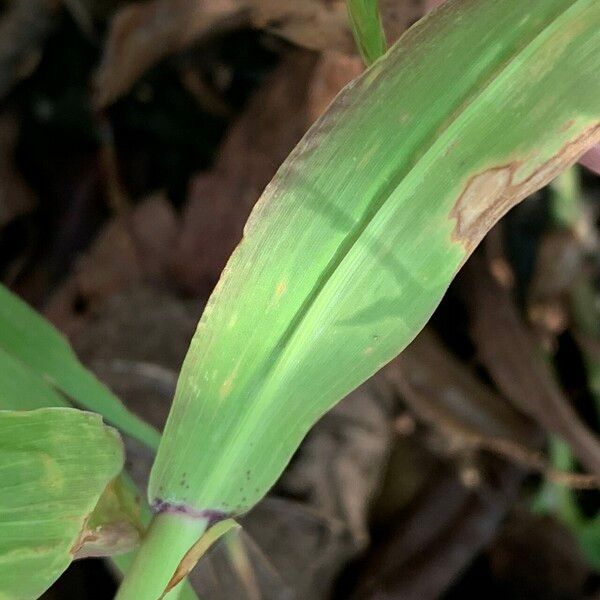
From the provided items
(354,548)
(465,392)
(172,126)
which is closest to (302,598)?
(354,548)

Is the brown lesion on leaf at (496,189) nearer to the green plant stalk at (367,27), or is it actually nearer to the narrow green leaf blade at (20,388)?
the green plant stalk at (367,27)

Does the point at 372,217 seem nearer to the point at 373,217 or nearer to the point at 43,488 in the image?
the point at 373,217

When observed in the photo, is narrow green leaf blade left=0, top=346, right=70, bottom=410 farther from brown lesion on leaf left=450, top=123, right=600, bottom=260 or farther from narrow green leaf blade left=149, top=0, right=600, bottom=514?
brown lesion on leaf left=450, top=123, right=600, bottom=260

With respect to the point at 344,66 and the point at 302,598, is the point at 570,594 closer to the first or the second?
the point at 302,598

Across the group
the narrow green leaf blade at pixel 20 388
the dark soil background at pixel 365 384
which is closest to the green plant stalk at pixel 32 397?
the narrow green leaf blade at pixel 20 388

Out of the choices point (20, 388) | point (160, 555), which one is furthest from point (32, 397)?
point (160, 555)
